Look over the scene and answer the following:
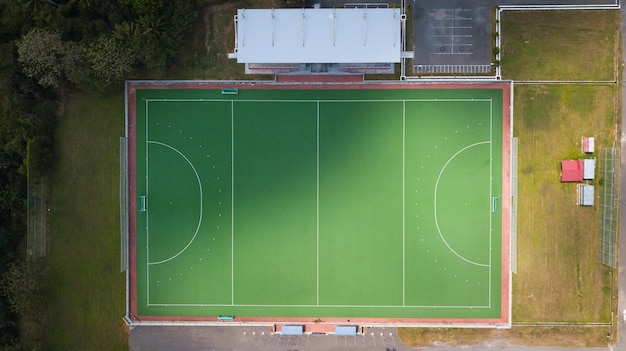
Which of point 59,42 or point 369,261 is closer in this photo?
point 59,42

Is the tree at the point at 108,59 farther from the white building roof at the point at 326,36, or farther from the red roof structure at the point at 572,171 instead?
the red roof structure at the point at 572,171

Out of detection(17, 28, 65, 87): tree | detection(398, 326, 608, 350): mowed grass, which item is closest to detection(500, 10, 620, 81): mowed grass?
detection(398, 326, 608, 350): mowed grass

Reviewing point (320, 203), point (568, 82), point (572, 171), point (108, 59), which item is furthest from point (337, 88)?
point (572, 171)

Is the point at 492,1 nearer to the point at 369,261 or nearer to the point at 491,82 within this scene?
the point at 491,82

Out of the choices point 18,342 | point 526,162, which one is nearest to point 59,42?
point 18,342

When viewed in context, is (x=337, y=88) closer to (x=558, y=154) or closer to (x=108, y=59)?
(x=108, y=59)

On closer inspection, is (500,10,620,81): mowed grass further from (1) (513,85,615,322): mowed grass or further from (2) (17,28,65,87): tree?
(2) (17,28,65,87): tree
